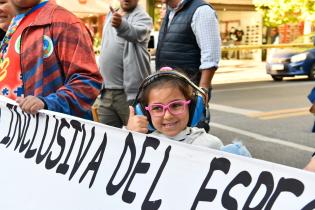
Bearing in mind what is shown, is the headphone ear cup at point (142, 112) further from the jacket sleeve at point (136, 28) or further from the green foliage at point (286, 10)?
the green foliage at point (286, 10)

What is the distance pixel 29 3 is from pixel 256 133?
5.30 m

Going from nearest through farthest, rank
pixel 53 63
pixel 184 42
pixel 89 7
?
pixel 53 63 < pixel 184 42 < pixel 89 7

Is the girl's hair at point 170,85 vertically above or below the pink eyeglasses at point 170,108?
above

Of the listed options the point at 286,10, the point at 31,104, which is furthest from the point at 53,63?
the point at 286,10

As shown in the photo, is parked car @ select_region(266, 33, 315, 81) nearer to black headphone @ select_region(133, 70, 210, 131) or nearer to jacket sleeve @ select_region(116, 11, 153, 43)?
jacket sleeve @ select_region(116, 11, 153, 43)

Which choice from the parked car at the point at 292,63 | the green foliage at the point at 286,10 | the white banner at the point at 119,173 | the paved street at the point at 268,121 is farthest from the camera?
the green foliage at the point at 286,10

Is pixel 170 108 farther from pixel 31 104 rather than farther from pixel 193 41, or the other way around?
pixel 193 41

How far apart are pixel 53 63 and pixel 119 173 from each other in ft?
2.58

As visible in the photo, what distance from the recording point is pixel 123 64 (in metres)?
3.86

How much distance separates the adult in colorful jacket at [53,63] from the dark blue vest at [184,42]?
1244mm

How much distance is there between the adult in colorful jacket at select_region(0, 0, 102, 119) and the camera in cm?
234

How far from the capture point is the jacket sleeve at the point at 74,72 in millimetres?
2311

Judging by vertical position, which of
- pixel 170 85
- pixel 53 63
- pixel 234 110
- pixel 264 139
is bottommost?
pixel 234 110

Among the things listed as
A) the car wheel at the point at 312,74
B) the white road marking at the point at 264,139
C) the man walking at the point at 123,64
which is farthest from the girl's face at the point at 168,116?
the car wheel at the point at 312,74
